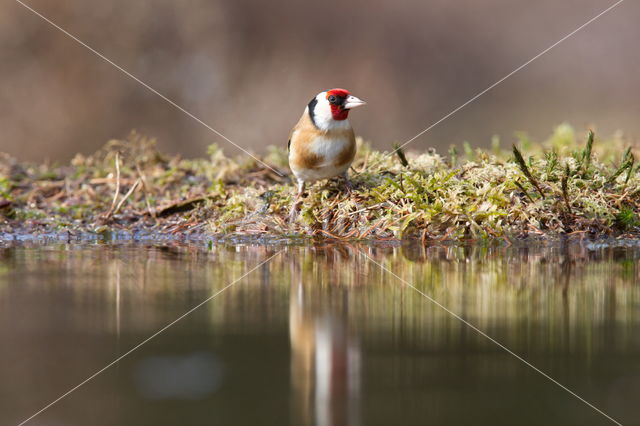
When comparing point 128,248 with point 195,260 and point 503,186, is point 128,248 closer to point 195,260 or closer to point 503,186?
point 195,260

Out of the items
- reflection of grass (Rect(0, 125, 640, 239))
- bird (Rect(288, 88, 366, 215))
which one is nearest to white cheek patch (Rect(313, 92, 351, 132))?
bird (Rect(288, 88, 366, 215))

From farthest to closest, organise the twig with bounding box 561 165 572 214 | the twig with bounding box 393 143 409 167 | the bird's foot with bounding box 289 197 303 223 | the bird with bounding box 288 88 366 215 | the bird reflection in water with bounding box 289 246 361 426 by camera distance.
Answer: the twig with bounding box 393 143 409 167 < the bird's foot with bounding box 289 197 303 223 < the bird with bounding box 288 88 366 215 < the twig with bounding box 561 165 572 214 < the bird reflection in water with bounding box 289 246 361 426

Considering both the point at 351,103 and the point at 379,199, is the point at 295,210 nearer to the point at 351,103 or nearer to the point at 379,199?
the point at 379,199

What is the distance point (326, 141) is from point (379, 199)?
52 centimetres

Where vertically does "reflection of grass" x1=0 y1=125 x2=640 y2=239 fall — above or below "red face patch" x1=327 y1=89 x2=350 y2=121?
below

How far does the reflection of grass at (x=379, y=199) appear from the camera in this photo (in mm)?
4645

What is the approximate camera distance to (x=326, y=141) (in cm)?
475

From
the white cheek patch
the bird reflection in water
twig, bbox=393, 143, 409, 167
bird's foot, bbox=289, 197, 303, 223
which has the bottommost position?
the bird reflection in water

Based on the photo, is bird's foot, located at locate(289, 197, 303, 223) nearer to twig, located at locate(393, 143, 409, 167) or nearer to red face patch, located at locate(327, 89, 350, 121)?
red face patch, located at locate(327, 89, 350, 121)

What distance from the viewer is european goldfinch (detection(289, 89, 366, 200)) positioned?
4746 millimetres

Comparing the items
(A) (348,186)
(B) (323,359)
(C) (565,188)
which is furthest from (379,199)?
(B) (323,359)

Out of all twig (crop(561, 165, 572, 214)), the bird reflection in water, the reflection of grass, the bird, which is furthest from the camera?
the bird

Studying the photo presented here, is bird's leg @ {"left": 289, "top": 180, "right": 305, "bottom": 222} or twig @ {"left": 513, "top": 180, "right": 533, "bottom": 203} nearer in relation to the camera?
twig @ {"left": 513, "top": 180, "right": 533, "bottom": 203}

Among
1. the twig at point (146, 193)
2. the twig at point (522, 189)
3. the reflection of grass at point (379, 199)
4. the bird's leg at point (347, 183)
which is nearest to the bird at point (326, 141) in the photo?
the bird's leg at point (347, 183)
